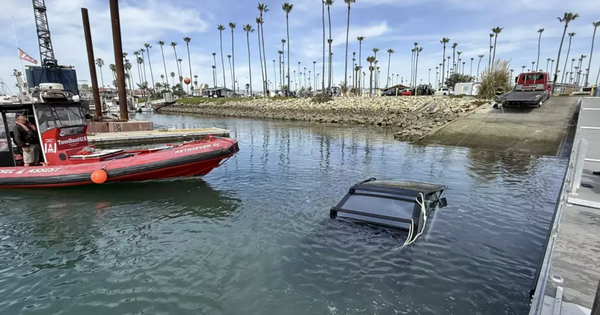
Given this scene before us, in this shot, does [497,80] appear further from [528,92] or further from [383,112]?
[383,112]

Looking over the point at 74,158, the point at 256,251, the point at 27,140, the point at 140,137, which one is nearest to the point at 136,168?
the point at 74,158

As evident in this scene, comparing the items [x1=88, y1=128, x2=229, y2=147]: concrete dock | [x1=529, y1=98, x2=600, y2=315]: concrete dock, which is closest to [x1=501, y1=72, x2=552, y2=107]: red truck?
[x1=529, y1=98, x2=600, y2=315]: concrete dock

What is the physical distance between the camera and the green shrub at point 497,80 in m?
31.1

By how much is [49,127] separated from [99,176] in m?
2.37

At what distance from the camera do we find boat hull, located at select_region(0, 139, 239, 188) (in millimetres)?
9219

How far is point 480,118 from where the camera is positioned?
21500 mm

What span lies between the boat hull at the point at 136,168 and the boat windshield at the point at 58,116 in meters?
1.39

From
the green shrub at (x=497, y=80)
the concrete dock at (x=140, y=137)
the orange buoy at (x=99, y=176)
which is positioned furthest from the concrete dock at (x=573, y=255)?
the green shrub at (x=497, y=80)

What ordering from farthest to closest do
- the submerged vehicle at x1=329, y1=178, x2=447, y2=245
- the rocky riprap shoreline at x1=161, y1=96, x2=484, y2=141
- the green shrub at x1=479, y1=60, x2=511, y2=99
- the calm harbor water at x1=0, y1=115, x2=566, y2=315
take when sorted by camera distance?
the green shrub at x1=479, y1=60, x2=511, y2=99
the rocky riprap shoreline at x1=161, y1=96, x2=484, y2=141
the submerged vehicle at x1=329, y1=178, x2=447, y2=245
the calm harbor water at x1=0, y1=115, x2=566, y2=315

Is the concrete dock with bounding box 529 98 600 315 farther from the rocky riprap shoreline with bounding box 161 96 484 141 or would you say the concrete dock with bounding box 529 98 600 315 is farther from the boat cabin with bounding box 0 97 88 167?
the rocky riprap shoreline with bounding box 161 96 484 141

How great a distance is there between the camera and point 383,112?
33906mm

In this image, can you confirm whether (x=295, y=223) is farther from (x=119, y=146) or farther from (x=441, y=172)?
(x=119, y=146)

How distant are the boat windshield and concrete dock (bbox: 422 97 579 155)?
17.5 metres

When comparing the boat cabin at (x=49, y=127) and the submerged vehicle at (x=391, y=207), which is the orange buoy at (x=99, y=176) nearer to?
the boat cabin at (x=49, y=127)
